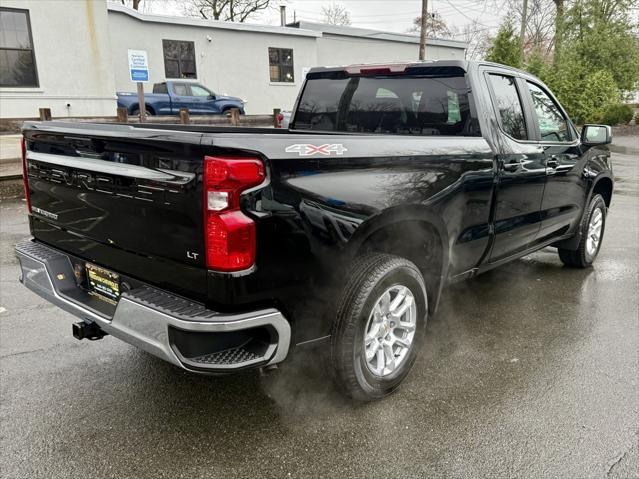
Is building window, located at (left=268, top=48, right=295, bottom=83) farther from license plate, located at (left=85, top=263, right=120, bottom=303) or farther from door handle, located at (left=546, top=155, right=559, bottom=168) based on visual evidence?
license plate, located at (left=85, top=263, right=120, bottom=303)

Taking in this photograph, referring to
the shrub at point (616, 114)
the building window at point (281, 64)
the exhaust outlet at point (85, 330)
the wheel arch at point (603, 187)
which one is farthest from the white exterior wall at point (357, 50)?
the exhaust outlet at point (85, 330)

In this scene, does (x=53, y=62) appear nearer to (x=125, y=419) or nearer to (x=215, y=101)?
(x=215, y=101)

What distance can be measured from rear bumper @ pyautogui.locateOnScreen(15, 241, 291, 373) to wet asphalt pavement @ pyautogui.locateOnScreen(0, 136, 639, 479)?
0.58 metres

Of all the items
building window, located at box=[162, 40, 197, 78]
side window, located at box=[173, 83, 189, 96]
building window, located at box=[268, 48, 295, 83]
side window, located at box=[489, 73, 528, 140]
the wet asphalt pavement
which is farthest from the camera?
building window, located at box=[268, 48, 295, 83]

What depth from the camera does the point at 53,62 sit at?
13.8 meters

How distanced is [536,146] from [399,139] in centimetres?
175

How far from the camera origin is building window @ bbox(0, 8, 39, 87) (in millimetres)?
12914

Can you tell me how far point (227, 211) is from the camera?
7.06ft

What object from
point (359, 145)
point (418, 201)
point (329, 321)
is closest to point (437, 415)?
point (329, 321)

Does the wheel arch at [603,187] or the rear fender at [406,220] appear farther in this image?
the wheel arch at [603,187]

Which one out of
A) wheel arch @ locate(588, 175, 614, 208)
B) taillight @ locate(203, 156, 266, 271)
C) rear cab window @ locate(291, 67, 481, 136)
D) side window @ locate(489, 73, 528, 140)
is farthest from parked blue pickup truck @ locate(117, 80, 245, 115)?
taillight @ locate(203, 156, 266, 271)

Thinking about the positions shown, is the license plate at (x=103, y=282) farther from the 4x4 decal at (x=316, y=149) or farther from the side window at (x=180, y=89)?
the side window at (x=180, y=89)

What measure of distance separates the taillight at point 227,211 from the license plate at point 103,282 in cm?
75

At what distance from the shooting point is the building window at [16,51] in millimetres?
12914
